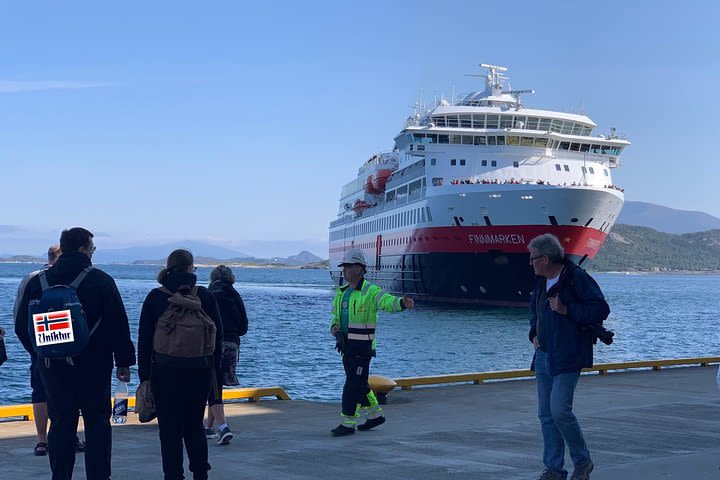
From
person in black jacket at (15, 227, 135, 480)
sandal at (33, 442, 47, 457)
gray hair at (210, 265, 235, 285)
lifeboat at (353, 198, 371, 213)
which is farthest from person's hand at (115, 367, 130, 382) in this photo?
lifeboat at (353, 198, 371, 213)

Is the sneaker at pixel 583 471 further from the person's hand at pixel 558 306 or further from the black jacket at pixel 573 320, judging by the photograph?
the person's hand at pixel 558 306

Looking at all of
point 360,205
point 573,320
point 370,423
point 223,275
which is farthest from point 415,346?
point 360,205

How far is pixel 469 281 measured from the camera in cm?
4819

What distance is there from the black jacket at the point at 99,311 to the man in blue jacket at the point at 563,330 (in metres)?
2.69

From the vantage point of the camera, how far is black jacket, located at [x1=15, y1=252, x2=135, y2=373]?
6.32 meters

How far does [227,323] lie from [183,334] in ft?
8.89

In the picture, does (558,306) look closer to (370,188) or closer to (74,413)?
(74,413)

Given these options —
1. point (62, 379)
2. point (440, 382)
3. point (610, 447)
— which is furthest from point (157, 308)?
point (440, 382)

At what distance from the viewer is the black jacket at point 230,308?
29.5 feet

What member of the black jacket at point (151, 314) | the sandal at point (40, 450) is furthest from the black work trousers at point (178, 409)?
the sandal at point (40, 450)

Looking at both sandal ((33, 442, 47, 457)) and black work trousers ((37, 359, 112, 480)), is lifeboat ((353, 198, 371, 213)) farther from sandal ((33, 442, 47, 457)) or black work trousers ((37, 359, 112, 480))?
black work trousers ((37, 359, 112, 480))

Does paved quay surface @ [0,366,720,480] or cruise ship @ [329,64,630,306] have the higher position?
cruise ship @ [329,64,630,306]

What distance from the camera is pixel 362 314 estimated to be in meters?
9.20

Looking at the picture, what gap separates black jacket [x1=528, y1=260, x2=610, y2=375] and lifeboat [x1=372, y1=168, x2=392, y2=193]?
60.5 m
